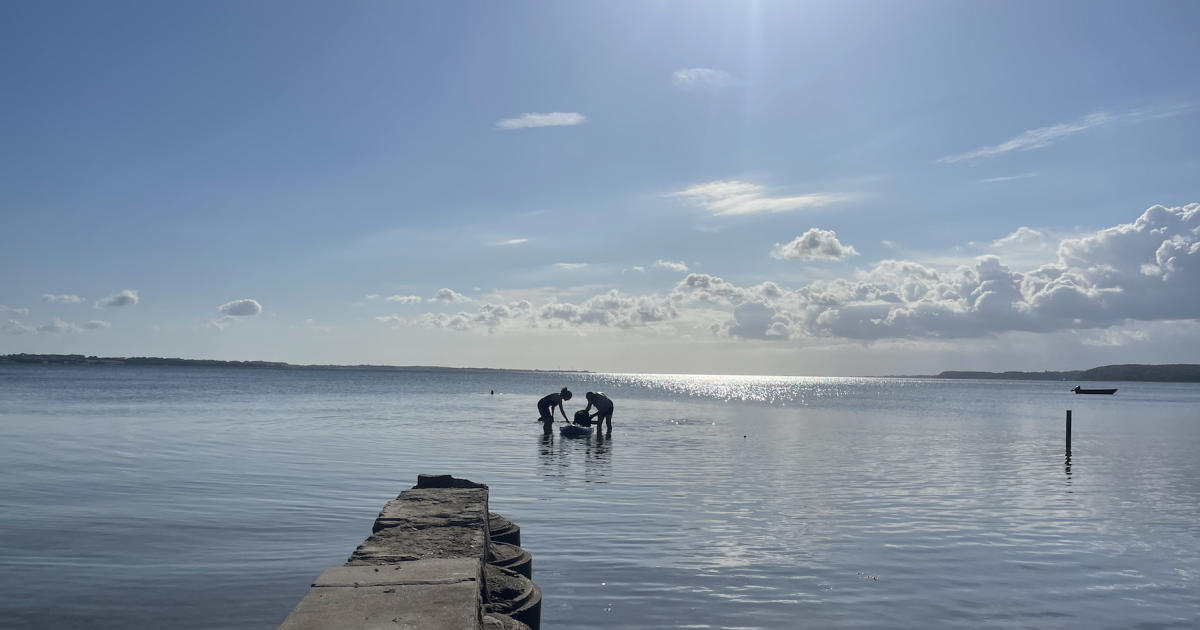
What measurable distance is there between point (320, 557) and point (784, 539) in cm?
726

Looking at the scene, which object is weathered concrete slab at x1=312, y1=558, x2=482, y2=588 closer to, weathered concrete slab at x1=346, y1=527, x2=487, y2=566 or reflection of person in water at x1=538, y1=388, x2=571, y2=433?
weathered concrete slab at x1=346, y1=527, x2=487, y2=566

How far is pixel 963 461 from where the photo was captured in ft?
84.7

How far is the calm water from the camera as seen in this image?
9031mm

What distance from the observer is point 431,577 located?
21.6 ft

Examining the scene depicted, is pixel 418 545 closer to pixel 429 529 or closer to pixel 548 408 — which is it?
pixel 429 529

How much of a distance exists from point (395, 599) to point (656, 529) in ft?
25.8

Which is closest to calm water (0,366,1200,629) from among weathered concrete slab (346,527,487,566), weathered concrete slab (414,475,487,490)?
weathered concrete slab (346,527,487,566)

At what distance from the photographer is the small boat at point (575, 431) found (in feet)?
108

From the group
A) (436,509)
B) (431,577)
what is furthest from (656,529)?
(431,577)

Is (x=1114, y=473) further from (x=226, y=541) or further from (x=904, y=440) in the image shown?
(x=226, y=541)

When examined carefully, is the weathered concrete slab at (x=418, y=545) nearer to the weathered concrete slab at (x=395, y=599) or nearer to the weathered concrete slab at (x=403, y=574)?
the weathered concrete slab at (x=403, y=574)

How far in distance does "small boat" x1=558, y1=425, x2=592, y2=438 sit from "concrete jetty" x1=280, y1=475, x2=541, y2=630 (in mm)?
21664

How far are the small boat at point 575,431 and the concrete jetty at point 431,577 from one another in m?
21.7

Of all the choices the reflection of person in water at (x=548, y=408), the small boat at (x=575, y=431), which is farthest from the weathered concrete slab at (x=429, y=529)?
the reflection of person in water at (x=548, y=408)
